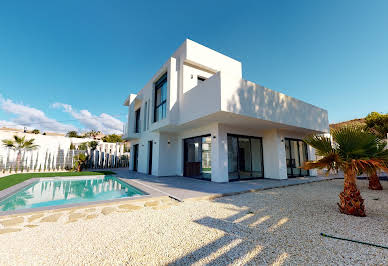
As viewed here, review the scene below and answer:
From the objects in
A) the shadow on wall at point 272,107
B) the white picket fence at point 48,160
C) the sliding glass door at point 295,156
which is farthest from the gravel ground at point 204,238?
the white picket fence at point 48,160

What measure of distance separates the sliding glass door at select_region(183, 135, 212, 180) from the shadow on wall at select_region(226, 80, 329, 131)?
3.58 m

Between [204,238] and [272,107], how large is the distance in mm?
6958

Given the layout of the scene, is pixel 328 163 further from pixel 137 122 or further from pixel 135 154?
pixel 135 154

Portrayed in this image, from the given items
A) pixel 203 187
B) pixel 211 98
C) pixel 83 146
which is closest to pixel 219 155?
pixel 203 187

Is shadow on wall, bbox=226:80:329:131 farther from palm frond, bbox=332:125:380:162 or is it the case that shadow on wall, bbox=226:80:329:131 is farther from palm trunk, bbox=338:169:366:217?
palm trunk, bbox=338:169:366:217

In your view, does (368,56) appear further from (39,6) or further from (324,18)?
(39,6)

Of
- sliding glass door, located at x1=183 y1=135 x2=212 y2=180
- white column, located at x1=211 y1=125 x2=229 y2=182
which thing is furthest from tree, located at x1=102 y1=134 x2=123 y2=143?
white column, located at x1=211 y1=125 x2=229 y2=182

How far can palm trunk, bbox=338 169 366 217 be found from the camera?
3.46 m

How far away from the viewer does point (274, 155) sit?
9.26m

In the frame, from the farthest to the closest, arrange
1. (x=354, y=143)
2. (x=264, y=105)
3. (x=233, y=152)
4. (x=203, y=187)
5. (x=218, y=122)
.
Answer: (x=233, y=152), (x=218, y=122), (x=264, y=105), (x=203, y=187), (x=354, y=143)

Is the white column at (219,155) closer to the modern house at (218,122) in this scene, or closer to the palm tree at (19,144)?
the modern house at (218,122)

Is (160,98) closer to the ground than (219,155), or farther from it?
farther from it

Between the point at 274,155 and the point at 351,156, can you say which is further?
the point at 274,155

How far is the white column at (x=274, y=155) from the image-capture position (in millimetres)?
9062
